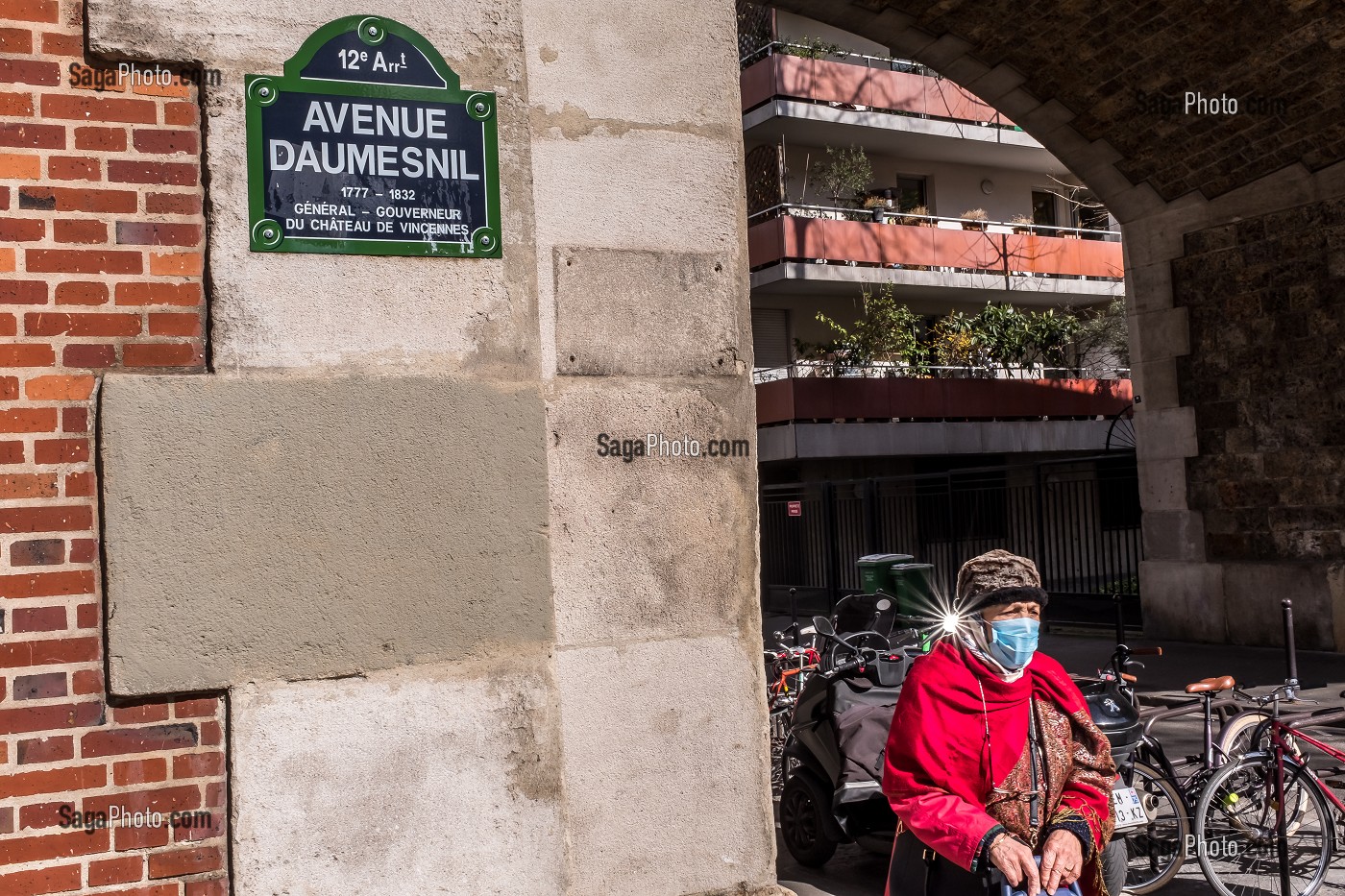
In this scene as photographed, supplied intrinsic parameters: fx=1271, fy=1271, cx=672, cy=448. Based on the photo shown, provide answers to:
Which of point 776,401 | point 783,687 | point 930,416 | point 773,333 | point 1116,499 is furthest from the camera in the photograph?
point 773,333

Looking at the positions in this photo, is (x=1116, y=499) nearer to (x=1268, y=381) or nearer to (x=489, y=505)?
(x=1268, y=381)

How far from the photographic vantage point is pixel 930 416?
25938mm

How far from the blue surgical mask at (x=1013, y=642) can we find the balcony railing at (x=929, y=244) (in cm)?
2229

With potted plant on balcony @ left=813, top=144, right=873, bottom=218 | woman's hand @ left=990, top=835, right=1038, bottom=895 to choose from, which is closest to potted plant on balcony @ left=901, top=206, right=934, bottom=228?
potted plant on balcony @ left=813, top=144, right=873, bottom=218

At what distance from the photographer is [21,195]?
11.1 ft

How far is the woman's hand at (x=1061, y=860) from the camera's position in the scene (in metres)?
3.18

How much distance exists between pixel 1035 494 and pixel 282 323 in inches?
567

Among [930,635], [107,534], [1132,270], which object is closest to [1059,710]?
[107,534]

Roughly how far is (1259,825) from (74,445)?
5211 mm

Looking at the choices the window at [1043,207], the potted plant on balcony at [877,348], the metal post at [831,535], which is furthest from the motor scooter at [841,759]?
the window at [1043,207]

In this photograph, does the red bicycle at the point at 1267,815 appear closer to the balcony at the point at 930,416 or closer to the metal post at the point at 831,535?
the metal post at the point at 831,535

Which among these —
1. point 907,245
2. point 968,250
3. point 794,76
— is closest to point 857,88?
point 794,76

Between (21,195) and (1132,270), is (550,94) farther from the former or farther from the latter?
(1132,270)

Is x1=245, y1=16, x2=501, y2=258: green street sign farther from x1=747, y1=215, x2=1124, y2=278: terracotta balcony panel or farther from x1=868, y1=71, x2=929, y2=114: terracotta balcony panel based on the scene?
x1=868, y1=71, x2=929, y2=114: terracotta balcony panel
